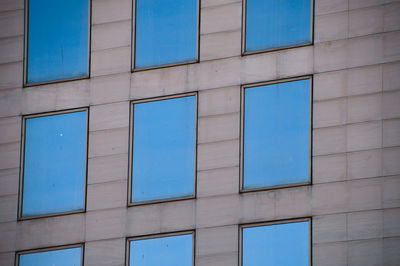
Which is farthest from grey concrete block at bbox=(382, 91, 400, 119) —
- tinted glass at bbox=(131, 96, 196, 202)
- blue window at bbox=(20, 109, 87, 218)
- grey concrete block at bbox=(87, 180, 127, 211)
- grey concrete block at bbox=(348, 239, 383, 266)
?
blue window at bbox=(20, 109, 87, 218)

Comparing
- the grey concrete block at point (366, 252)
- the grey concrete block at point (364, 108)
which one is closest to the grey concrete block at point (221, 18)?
the grey concrete block at point (364, 108)

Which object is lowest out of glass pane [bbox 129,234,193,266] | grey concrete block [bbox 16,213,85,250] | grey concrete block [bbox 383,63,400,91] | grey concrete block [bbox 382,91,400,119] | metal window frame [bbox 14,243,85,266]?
glass pane [bbox 129,234,193,266]

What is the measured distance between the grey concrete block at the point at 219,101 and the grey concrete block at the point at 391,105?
183 inches

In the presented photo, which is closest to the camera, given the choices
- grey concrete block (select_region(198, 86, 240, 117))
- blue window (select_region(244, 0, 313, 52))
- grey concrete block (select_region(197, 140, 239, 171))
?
grey concrete block (select_region(197, 140, 239, 171))

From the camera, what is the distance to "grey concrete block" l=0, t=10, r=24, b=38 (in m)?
43.1

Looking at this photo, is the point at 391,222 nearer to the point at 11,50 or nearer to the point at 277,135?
the point at 277,135

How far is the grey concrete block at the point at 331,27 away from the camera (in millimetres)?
38969

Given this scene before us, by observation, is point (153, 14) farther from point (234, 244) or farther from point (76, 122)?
point (234, 244)

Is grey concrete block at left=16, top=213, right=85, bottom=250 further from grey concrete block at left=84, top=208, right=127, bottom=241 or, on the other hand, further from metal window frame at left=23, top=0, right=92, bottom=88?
metal window frame at left=23, top=0, right=92, bottom=88

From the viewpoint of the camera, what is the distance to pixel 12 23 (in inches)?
1703

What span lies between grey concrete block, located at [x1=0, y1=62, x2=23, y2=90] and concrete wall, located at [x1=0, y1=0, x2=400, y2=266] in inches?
1.8

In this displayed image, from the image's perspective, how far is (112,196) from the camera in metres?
40.4

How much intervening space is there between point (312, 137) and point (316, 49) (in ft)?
9.20

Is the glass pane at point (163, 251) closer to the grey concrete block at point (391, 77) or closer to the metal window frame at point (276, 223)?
the metal window frame at point (276, 223)
